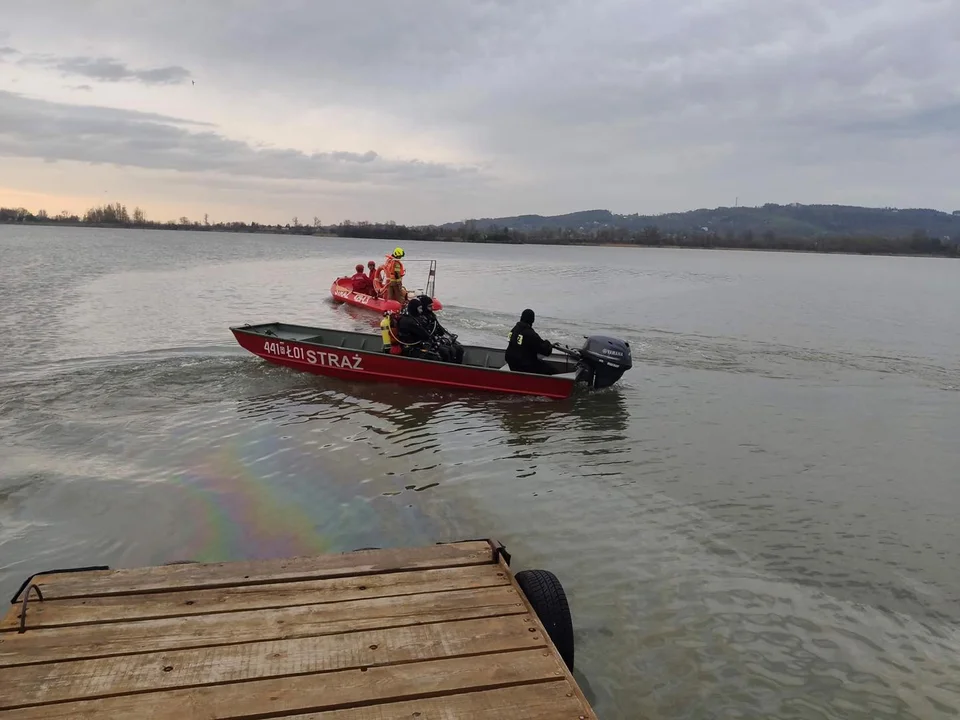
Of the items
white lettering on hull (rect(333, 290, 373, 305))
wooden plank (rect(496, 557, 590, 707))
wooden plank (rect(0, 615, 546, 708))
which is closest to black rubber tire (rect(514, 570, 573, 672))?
wooden plank (rect(496, 557, 590, 707))

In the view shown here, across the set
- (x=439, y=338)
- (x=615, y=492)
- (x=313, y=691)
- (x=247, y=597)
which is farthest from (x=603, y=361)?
(x=313, y=691)

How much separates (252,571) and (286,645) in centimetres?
83

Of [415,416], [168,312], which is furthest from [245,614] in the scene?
[168,312]

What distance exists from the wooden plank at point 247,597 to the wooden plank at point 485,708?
872 mm

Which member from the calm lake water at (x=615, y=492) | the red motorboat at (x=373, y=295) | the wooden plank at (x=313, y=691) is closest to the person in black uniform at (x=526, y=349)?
the calm lake water at (x=615, y=492)

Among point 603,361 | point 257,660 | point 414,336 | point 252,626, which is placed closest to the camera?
point 257,660

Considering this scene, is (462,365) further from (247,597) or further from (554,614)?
(247,597)

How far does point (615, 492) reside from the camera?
719cm

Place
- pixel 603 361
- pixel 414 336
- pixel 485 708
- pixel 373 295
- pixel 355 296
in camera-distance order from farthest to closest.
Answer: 1. pixel 355 296
2. pixel 373 295
3. pixel 414 336
4. pixel 603 361
5. pixel 485 708

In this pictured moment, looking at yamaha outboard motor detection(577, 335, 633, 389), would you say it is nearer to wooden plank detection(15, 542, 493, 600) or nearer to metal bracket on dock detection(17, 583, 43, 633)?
wooden plank detection(15, 542, 493, 600)

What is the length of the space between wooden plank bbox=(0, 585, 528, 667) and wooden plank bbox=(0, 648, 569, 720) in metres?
0.31

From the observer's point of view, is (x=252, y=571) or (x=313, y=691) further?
(x=252, y=571)

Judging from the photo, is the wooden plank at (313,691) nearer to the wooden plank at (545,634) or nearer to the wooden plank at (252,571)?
the wooden plank at (545,634)

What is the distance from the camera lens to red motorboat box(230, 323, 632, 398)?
416 inches
